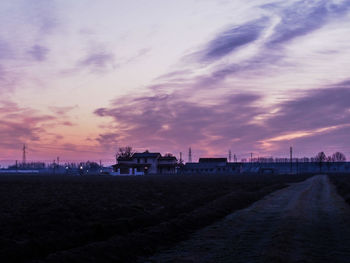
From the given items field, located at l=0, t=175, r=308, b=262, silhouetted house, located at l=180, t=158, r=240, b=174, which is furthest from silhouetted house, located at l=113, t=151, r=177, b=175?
field, located at l=0, t=175, r=308, b=262

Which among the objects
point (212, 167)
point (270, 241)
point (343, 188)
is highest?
point (212, 167)

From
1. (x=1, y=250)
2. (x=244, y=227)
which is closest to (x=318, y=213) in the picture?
(x=244, y=227)

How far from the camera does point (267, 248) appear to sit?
13602 mm

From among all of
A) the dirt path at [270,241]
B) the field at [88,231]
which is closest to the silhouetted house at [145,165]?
the field at [88,231]

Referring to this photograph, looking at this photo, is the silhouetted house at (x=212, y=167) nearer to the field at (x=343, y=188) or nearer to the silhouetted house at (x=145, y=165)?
the silhouetted house at (x=145, y=165)

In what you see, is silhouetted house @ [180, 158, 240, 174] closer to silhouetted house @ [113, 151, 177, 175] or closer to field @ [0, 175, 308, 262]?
silhouetted house @ [113, 151, 177, 175]

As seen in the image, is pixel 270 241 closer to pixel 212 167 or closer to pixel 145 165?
pixel 145 165

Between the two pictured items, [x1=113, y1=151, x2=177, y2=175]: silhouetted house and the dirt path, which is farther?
[x1=113, y1=151, x2=177, y2=175]: silhouetted house

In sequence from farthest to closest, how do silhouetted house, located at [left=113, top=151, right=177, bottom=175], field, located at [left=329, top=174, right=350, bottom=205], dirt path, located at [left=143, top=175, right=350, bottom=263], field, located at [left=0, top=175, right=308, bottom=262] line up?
silhouetted house, located at [left=113, top=151, right=177, bottom=175] < field, located at [left=329, top=174, right=350, bottom=205] < field, located at [left=0, top=175, right=308, bottom=262] < dirt path, located at [left=143, top=175, right=350, bottom=263]

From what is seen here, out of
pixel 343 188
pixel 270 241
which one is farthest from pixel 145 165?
pixel 270 241

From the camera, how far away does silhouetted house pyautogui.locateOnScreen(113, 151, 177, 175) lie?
138 meters

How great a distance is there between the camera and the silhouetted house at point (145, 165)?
452 ft

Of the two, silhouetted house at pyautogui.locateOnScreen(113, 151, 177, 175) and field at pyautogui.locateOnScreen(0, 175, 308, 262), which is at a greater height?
silhouetted house at pyautogui.locateOnScreen(113, 151, 177, 175)

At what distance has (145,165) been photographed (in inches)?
5650
